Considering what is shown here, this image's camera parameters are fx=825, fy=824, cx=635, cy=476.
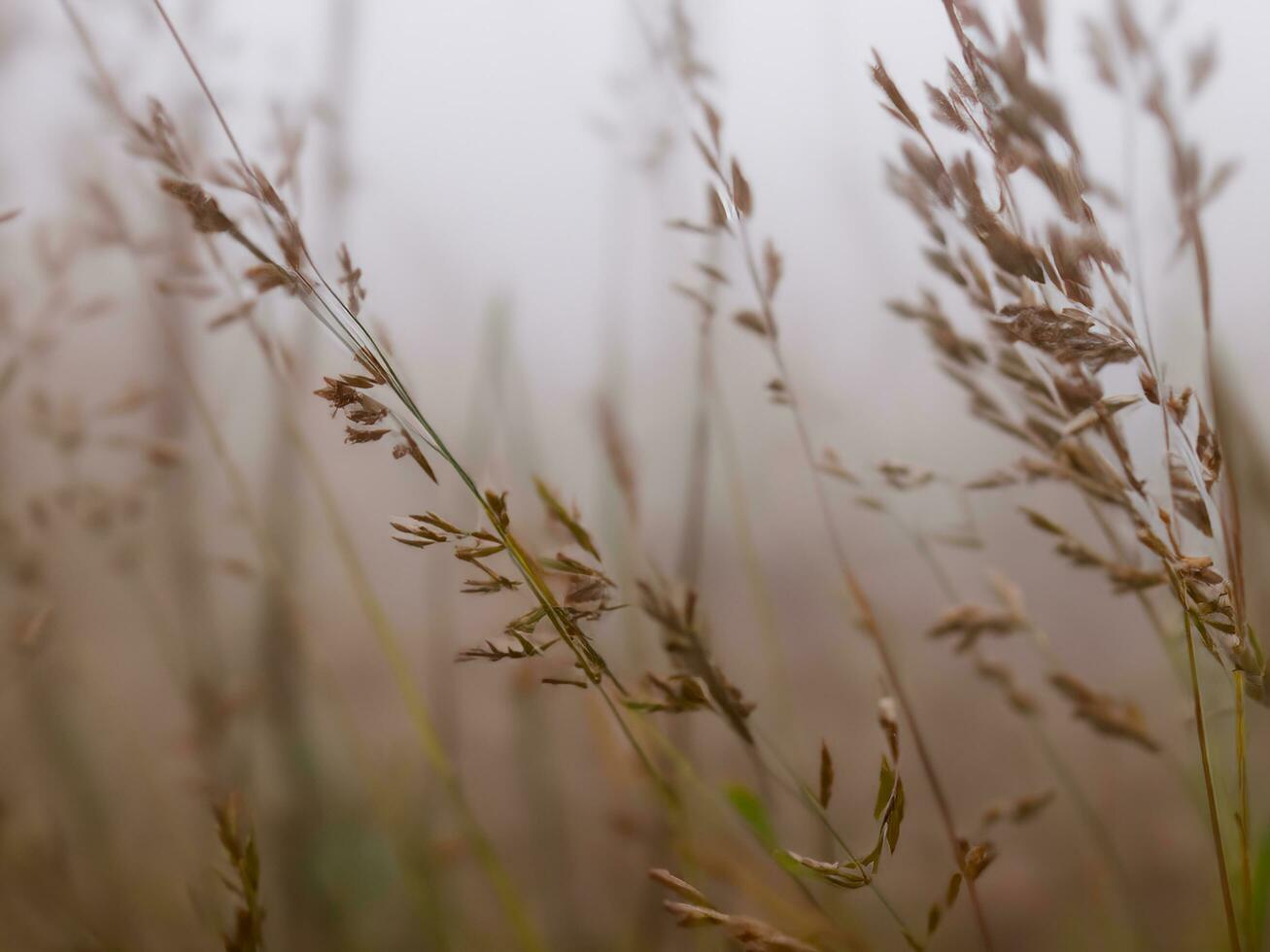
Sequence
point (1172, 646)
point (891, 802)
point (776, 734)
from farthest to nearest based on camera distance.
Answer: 1. point (776, 734)
2. point (1172, 646)
3. point (891, 802)

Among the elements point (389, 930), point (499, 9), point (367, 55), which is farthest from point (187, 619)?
point (499, 9)

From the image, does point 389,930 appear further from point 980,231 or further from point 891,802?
point 980,231

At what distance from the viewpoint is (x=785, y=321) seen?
0.84 m

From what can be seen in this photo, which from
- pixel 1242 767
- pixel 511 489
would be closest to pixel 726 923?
pixel 1242 767

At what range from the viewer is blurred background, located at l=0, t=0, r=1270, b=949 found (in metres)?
0.64

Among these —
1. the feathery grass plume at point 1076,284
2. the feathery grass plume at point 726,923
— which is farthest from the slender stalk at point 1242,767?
the feathery grass plume at point 726,923

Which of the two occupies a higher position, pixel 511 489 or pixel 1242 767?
pixel 511 489

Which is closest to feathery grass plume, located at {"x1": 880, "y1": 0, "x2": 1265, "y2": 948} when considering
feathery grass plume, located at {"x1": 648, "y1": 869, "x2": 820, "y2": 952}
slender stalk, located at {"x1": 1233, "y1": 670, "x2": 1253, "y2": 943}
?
slender stalk, located at {"x1": 1233, "y1": 670, "x2": 1253, "y2": 943}

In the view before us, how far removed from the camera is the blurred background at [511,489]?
64cm

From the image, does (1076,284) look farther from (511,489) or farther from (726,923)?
(511,489)

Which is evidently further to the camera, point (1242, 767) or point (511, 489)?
point (511, 489)

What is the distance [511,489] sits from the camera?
59cm

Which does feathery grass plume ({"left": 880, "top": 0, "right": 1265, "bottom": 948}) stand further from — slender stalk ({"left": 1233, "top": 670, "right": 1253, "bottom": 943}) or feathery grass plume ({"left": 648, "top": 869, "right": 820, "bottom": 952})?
feathery grass plume ({"left": 648, "top": 869, "right": 820, "bottom": 952})

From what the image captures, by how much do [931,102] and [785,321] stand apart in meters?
0.55
